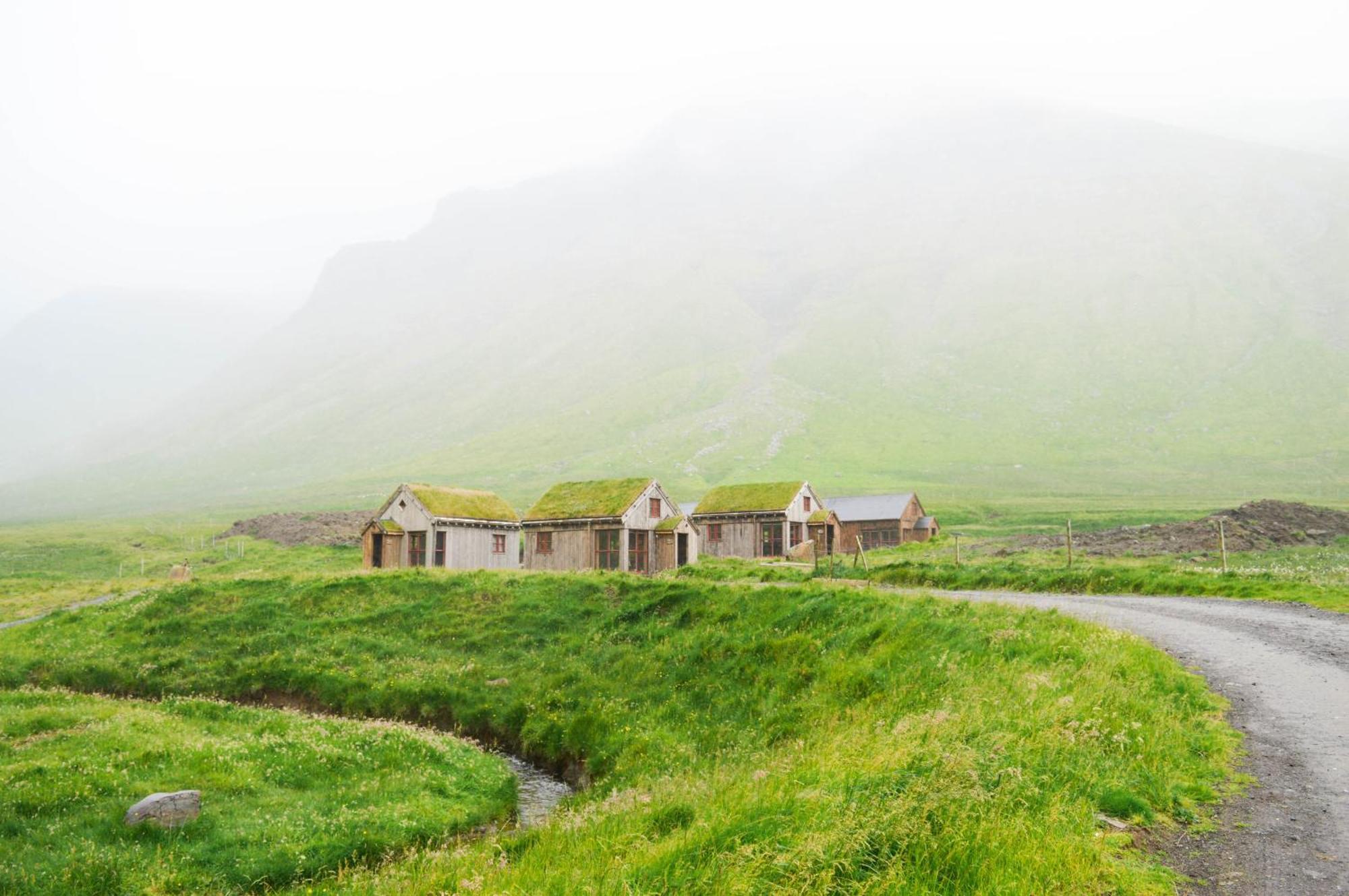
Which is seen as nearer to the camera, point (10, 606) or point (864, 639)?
point (864, 639)

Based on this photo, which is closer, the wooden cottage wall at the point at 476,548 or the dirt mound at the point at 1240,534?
the dirt mound at the point at 1240,534

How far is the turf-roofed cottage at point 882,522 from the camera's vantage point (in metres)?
95.2

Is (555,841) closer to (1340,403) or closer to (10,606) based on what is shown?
(10,606)

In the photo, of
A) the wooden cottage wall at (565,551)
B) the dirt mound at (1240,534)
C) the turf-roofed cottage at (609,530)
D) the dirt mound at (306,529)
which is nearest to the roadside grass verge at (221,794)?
the turf-roofed cottage at (609,530)

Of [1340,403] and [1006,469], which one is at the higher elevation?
[1340,403]

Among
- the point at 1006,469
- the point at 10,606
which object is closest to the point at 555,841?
the point at 10,606

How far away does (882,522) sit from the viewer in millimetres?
96062

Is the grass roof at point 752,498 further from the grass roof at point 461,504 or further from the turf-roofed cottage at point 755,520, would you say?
the grass roof at point 461,504

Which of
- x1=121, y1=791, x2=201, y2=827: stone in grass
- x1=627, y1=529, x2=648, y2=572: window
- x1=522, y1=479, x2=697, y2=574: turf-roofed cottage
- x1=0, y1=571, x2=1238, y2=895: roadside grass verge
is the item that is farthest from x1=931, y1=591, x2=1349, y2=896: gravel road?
x1=522, y1=479, x2=697, y2=574: turf-roofed cottage

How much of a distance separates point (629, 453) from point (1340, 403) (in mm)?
167789

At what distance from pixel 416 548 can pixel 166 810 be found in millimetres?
40876

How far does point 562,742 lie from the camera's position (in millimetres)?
23938

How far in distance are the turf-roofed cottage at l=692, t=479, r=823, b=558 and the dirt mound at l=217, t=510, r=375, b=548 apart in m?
38.0

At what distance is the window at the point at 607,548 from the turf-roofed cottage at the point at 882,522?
44.1 meters
